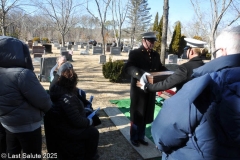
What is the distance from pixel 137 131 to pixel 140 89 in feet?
2.55

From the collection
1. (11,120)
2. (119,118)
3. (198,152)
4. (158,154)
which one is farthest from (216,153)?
(119,118)

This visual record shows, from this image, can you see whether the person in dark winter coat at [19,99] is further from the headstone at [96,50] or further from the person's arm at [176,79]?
the headstone at [96,50]

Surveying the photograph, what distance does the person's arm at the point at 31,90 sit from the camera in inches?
79.4

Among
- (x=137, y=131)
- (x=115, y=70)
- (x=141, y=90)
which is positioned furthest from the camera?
(x=115, y=70)

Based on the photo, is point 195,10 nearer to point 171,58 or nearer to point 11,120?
point 171,58

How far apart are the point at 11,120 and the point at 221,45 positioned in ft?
6.79

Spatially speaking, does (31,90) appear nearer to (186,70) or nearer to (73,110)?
(73,110)

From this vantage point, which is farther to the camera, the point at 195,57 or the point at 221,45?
the point at 195,57

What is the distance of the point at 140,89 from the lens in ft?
10.5

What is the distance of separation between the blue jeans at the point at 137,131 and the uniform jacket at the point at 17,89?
1.70 meters

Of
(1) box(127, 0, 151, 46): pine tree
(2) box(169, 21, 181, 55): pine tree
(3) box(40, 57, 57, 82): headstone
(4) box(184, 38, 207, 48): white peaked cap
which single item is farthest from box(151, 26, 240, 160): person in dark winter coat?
(1) box(127, 0, 151, 46): pine tree

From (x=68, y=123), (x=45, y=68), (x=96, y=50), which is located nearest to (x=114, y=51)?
(x=96, y=50)

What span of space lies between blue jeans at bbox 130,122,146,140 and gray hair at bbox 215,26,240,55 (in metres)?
2.32

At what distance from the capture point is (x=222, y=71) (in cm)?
114
